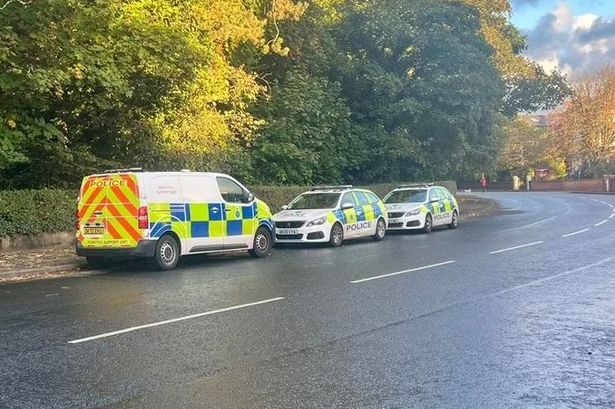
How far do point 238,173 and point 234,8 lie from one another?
5539mm

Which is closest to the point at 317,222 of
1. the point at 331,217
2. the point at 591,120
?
the point at 331,217

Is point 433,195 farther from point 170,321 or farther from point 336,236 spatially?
point 170,321

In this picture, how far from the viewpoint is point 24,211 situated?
15.9 metres

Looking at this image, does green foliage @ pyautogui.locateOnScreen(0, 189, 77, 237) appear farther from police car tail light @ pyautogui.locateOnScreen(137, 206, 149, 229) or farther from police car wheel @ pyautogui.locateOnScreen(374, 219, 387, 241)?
police car wheel @ pyautogui.locateOnScreen(374, 219, 387, 241)

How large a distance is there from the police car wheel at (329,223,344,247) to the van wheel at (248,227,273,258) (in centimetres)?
238

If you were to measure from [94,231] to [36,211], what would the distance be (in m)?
4.09

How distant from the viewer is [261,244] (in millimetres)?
15375

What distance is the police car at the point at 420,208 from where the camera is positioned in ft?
70.8

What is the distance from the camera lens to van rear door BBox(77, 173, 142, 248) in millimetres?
12609

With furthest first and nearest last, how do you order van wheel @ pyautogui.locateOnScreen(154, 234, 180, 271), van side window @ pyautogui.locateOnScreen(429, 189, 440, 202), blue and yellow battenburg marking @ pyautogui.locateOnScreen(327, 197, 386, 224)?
van side window @ pyautogui.locateOnScreen(429, 189, 440, 202), blue and yellow battenburg marking @ pyautogui.locateOnScreen(327, 197, 386, 224), van wheel @ pyautogui.locateOnScreen(154, 234, 180, 271)

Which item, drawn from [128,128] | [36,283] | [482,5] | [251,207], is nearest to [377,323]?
[36,283]

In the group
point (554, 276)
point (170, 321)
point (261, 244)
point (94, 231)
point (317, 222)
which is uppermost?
point (94, 231)

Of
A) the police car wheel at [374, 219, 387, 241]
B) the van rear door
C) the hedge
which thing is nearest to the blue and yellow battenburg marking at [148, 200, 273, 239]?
the van rear door

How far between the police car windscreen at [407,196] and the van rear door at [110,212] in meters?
11.8
